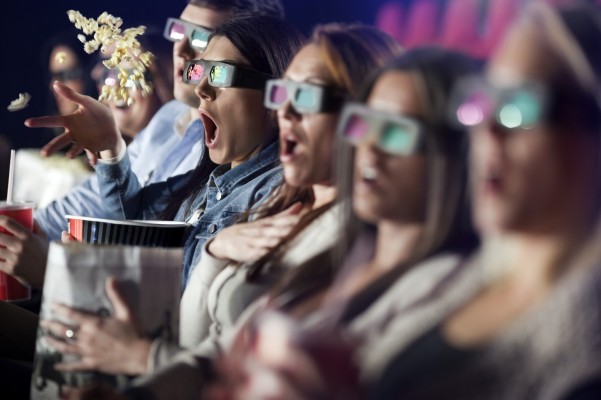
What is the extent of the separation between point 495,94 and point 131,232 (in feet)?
3.67

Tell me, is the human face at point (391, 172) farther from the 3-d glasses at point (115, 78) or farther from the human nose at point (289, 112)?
the 3-d glasses at point (115, 78)

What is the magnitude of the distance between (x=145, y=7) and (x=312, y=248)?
3.93 ft

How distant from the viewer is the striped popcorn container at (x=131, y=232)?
209 cm

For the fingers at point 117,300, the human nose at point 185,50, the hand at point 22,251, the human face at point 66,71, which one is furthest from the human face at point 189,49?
the fingers at point 117,300

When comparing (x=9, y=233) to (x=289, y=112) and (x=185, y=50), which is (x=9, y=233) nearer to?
(x=185, y=50)

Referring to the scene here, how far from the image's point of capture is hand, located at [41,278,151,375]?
165cm

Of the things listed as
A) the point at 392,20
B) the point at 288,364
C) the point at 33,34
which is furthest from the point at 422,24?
the point at 33,34

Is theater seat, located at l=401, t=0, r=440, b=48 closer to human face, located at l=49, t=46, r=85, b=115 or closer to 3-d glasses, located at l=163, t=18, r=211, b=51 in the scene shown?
3-d glasses, located at l=163, t=18, r=211, b=51

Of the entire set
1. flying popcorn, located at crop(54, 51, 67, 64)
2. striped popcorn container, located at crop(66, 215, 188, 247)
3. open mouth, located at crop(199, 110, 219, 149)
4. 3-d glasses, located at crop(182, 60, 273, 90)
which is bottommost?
striped popcorn container, located at crop(66, 215, 188, 247)

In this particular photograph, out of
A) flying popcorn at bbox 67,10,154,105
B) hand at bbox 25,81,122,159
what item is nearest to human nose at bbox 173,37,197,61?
flying popcorn at bbox 67,10,154,105

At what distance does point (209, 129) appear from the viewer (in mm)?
2232

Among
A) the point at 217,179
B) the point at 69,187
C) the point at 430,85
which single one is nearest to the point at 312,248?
the point at 430,85

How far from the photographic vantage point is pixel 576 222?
115cm

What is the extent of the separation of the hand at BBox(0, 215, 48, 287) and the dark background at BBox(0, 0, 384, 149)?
0.58 metres
